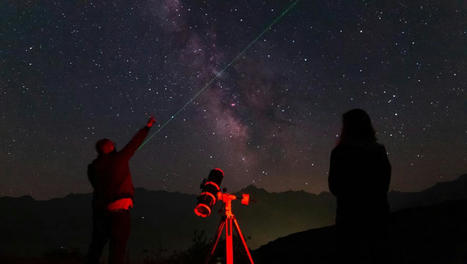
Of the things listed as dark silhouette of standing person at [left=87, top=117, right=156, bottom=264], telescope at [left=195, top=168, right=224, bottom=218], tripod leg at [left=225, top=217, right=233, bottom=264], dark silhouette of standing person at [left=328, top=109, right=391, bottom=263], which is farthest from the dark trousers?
dark silhouette of standing person at [left=328, top=109, right=391, bottom=263]

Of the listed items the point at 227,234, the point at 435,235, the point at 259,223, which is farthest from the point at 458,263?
the point at 259,223

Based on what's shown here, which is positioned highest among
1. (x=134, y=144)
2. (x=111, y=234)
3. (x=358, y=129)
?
(x=134, y=144)

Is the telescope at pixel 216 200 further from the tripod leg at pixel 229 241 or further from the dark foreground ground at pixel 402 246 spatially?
the dark foreground ground at pixel 402 246

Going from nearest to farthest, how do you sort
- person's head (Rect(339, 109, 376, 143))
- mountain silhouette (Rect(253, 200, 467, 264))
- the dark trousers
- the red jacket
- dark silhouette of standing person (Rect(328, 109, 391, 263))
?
1. dark silhouette of standing person (Rect(328, 109, 391, 263))
2. person's head (Rect(339, 109, 376, 143))
3. the dark trousers
4. the red jacket
5. mountain silhouette (Rect(253, 200, 467, 264))

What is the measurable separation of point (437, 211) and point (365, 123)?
5.45m

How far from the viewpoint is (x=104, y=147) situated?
3625mm

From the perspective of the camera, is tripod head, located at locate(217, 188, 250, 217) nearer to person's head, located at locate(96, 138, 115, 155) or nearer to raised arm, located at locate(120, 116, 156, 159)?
raised arm, located at locate(120, 116, 156, 159)

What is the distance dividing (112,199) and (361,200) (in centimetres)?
238

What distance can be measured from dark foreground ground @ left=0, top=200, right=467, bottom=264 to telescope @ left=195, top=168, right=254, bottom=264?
0.44 metres

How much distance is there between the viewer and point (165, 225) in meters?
122

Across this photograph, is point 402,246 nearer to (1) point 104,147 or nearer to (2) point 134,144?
(2) point 134,144

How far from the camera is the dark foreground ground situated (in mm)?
5535

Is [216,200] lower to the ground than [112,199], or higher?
higher

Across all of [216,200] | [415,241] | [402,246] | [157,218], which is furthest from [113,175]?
[157,218]
